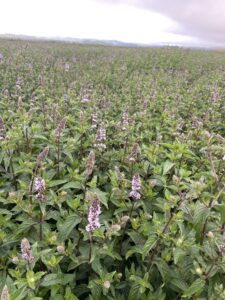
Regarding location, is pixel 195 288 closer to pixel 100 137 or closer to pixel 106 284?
pixel 106 284

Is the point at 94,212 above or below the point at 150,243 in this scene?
above

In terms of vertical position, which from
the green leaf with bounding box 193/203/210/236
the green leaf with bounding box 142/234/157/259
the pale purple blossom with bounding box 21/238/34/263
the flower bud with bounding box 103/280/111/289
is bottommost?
the flower bud with bounding box 103/280/111/289

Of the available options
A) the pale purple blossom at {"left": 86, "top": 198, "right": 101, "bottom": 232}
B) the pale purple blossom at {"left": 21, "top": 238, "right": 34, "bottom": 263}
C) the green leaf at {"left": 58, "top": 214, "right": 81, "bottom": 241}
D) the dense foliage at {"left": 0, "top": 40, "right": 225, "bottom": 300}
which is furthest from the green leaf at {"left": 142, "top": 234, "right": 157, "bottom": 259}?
the pale purple blossom at {"left": 21, "top": 238, "right": 34, "bottom": 263}

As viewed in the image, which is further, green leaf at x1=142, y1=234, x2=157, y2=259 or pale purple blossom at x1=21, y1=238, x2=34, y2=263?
green leaf at x1=142, y1=234, x2=157, y2=259

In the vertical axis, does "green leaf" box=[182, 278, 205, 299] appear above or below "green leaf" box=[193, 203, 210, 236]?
below

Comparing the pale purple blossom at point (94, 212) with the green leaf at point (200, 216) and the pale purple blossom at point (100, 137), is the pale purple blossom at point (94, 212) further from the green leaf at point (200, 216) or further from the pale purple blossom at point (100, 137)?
the pale purple blossom at point (100, 137)

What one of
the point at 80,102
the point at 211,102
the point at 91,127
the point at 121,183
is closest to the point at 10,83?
the point at 80,102

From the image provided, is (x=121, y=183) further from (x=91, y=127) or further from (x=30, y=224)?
(x=91, y=127)

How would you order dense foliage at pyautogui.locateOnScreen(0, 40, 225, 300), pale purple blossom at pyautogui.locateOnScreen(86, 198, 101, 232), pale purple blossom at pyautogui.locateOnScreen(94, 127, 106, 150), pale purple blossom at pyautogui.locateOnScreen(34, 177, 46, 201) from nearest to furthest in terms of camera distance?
pale purple blossom at pyautogui.locateOnScreen(86, 198, 101, 232) < dense foliage at pyautogui.locateOnScreen(0, 40, 225, 300) < pale purple blossom at pyautogui.locateOnScreen(34, 177, 46, 201) < pale purple blossom at pyautogui.locateOnScreen(94, 127, 106, 150)

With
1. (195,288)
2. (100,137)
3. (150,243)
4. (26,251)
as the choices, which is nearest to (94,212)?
(26,251)

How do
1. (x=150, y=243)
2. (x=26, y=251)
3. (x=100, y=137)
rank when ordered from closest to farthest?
(x=26, y=251), (x=150, y=243), (x=100, y=137)

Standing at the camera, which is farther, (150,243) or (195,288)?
(150,243)

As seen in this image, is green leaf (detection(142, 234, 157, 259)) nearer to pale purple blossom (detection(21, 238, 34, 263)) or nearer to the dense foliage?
the dense foliage

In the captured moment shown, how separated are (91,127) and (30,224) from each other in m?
2.48
